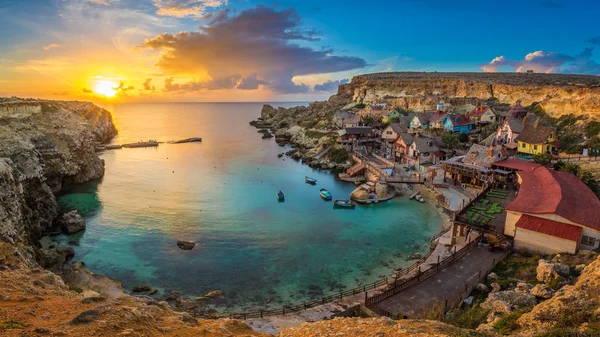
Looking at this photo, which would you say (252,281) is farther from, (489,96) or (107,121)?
(107,121)

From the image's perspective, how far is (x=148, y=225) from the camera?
4506 centimetres

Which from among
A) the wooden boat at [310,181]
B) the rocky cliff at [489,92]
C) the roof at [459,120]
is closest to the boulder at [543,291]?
the wooden boat at [310,181]

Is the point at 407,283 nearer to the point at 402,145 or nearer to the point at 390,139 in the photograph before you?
the point at 402,145

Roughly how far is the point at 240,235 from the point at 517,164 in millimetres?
40080

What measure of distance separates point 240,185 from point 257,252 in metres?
29.2

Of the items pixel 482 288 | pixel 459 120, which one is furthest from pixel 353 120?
pixel 482 288

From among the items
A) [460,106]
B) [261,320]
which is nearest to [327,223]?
[261,320]

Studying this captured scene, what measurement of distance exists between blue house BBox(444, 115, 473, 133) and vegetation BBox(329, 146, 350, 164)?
86.3 ft

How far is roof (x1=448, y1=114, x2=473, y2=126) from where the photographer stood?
83.8m

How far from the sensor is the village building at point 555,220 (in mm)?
27438

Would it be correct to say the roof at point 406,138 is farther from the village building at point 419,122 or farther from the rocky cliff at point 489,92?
the rocky cliff at point 489,92

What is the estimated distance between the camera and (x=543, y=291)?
20328mm

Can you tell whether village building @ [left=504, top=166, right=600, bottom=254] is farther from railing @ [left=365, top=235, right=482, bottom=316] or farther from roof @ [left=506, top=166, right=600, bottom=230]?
railing @ [left=365, top=235, right=482, bottom=316]

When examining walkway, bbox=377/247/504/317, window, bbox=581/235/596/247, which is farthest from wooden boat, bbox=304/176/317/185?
window, bbox=581/235/596/247
